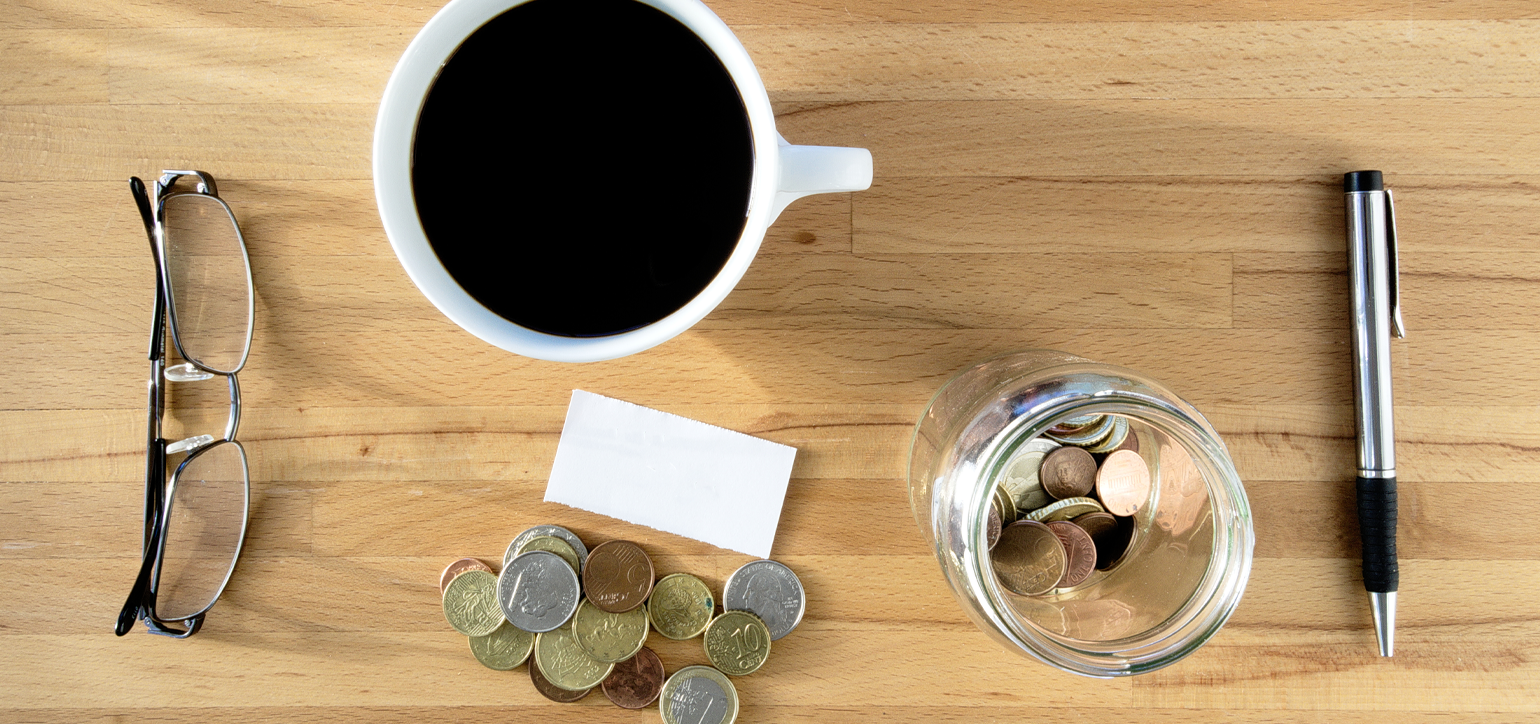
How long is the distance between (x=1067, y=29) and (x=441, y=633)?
62cm

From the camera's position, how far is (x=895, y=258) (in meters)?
0.60

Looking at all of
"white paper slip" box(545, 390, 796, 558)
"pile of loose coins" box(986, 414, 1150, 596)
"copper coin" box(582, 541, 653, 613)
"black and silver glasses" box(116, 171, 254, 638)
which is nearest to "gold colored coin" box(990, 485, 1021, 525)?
"pile of loose coins" box(986, 414, 1150, 596)

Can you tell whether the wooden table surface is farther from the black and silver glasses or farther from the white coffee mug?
the white coffee mug

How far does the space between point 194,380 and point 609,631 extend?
0.35m

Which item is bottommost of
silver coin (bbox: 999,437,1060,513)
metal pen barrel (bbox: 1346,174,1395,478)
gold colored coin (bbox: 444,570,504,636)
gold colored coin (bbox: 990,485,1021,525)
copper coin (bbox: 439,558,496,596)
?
gold colored coin (bbox: 444,570,504,636)

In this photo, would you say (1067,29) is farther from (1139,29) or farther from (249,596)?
(249,596)

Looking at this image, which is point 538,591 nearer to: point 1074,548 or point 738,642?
point 738,642

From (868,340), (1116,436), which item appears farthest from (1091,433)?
(868,340)

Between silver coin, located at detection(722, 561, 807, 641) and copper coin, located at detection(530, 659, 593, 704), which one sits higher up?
silver coin, located at detection(722, 561, 807, 641)

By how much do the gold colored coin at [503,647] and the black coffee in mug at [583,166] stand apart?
277 millimetres

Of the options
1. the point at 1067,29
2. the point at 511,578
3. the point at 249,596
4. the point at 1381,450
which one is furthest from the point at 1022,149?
the point at 249,596

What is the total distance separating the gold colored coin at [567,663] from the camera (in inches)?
24.1

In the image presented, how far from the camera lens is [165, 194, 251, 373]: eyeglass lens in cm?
60

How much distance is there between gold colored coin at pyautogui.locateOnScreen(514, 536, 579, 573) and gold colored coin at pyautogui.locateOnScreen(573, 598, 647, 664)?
34 mm
